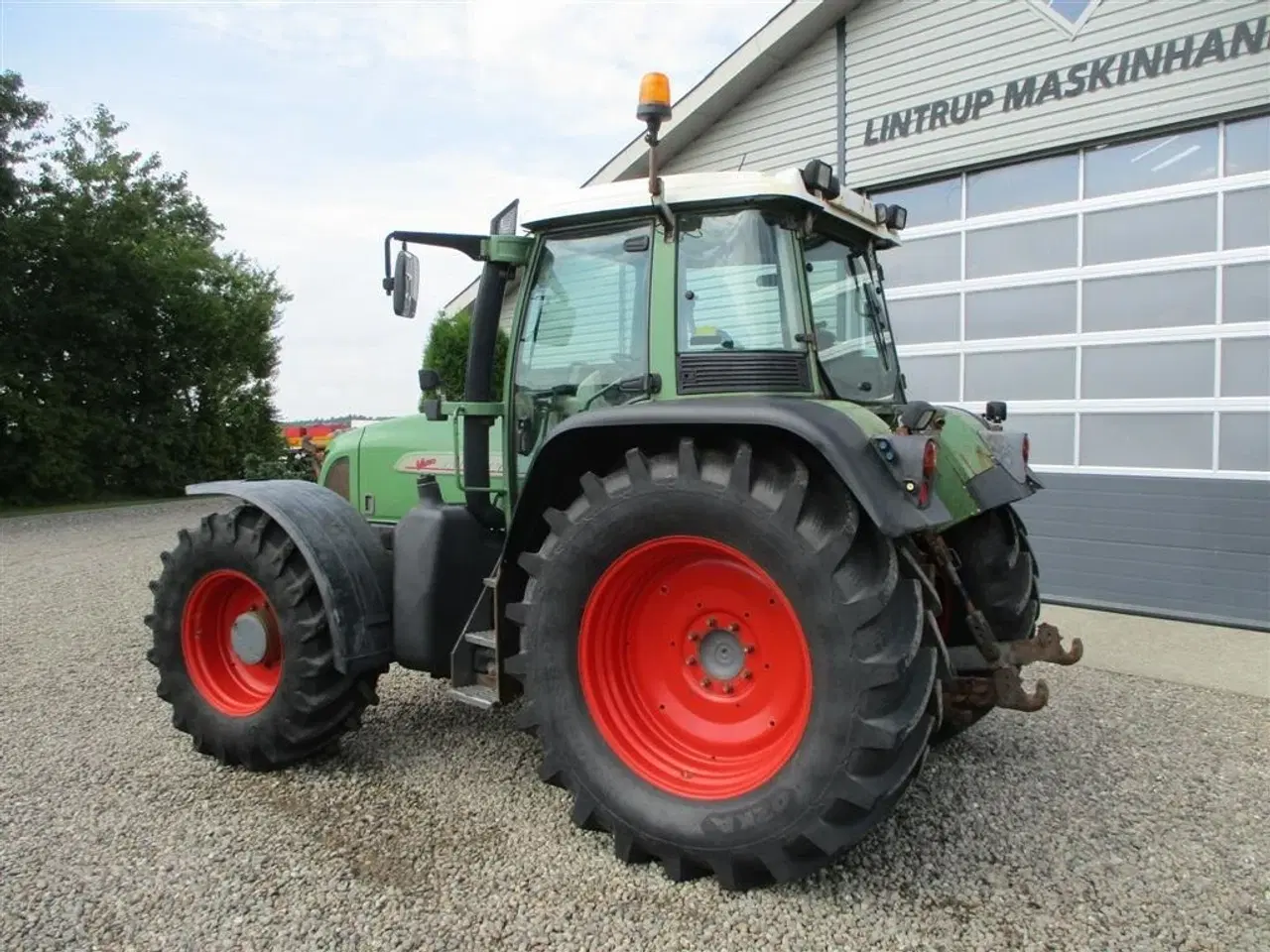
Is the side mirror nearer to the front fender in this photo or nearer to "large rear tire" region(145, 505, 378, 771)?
the front fender

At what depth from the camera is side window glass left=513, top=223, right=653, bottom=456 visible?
3223mm

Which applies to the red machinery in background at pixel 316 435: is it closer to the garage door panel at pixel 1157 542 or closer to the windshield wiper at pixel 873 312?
the windshield wiper at pixel 873 312

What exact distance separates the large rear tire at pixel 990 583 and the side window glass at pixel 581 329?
1.55 m

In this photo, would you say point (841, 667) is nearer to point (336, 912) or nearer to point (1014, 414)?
point (336, 912)

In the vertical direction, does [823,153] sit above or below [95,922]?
above

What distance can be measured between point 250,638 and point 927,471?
2.60m

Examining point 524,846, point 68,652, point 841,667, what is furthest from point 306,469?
point 841,667

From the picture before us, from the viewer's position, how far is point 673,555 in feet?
9.49

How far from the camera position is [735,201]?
10.00 feet

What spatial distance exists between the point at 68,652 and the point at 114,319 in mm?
12809

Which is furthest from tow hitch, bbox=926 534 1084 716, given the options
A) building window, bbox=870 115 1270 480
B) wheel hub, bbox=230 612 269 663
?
building window, bbox=870 115 1270 480

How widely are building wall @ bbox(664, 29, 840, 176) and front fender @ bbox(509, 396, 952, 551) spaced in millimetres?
5658

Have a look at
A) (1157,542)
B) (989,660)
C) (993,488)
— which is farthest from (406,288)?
(1157,542)

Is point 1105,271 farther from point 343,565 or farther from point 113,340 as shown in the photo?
point 113,340
